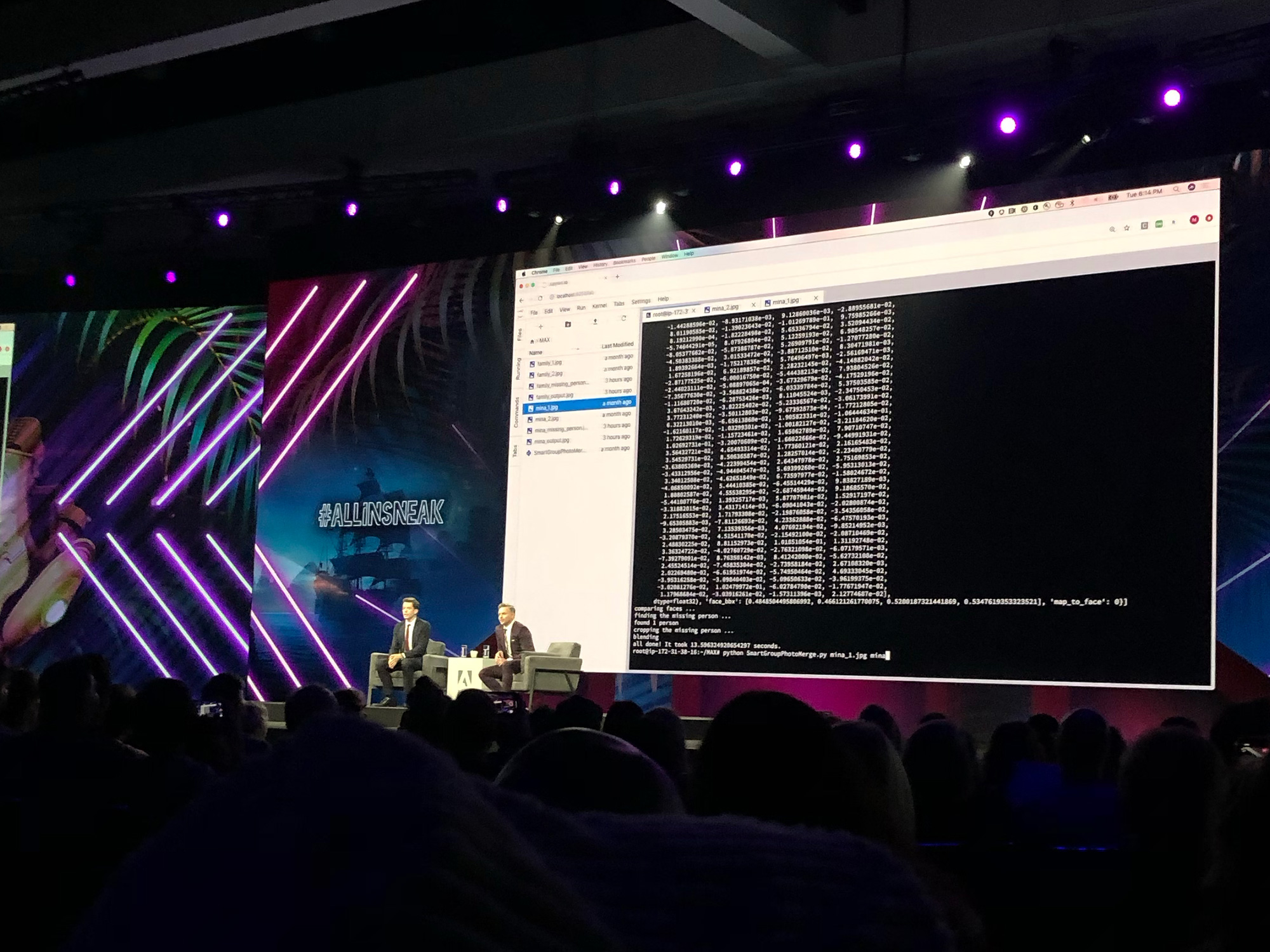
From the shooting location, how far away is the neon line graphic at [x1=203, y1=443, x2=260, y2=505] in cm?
1012

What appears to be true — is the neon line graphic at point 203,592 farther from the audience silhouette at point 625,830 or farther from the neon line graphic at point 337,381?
the audience silhouette at point 625,830

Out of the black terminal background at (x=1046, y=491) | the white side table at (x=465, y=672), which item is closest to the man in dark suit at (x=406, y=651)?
the white side table at (x=465, y=672)

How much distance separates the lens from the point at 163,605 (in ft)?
33.5

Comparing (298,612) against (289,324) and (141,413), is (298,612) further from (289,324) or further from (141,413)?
(141,413)

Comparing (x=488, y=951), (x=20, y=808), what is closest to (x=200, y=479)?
(x=20, y=808)

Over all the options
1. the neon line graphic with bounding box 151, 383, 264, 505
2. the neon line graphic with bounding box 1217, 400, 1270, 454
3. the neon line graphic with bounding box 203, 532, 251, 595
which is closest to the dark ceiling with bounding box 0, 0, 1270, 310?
the neon line graphic with bounding box 151, 383, 264, 505

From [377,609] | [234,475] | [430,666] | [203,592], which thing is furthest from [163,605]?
[430,666]

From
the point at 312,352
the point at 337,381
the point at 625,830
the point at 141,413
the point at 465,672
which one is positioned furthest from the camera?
the point at 141,413

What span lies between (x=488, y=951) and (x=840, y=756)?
3.54 feet

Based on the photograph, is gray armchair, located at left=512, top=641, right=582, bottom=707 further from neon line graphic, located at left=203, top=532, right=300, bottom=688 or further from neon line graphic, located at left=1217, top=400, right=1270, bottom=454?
neon line graphic, located at left=1217, top=400, right=1270, bottom=454

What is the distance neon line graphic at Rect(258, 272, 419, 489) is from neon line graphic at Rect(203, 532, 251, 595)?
1.92 ft

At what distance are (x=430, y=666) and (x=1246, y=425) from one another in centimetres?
473

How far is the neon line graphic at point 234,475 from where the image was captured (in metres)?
10.1

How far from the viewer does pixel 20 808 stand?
6.79 ft
